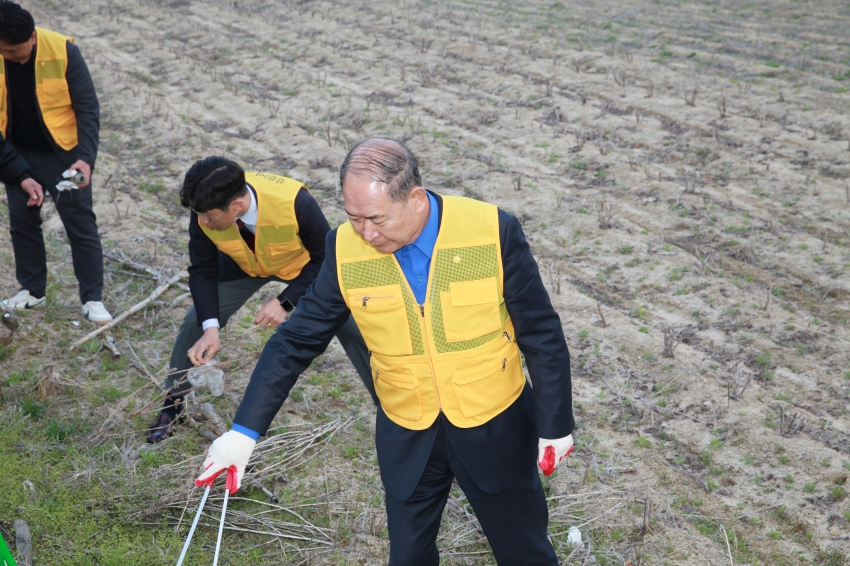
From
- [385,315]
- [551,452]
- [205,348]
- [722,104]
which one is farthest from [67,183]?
[722,104]

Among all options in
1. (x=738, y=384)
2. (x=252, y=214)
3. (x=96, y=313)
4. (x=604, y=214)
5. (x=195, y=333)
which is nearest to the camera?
(x=252, y=214)

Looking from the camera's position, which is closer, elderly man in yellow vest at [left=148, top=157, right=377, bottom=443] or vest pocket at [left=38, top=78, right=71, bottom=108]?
elderly man in yellow vest at [left=148, top=157, right=377, bottom=443]

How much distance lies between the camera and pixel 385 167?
232 centimetres

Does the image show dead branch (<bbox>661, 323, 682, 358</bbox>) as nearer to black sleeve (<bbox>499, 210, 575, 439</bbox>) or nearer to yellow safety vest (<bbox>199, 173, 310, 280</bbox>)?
yellow safety vest (<bbox>199, 173, 310, 280</bbox>)

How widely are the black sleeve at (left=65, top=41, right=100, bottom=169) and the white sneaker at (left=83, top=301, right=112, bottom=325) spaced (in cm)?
92

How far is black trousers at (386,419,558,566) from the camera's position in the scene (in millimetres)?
2619

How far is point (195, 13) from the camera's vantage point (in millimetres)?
13414

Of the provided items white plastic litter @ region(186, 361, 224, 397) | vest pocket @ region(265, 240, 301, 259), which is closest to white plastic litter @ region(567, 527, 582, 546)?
vest pocket @ region(265, 240, 301, 259)

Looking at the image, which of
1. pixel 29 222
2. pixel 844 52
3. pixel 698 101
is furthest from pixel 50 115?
pixel 844 52

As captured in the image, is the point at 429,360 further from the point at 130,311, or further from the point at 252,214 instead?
the point at 130,311

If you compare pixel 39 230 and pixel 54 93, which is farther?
pixel 39 230

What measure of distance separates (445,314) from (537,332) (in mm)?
303

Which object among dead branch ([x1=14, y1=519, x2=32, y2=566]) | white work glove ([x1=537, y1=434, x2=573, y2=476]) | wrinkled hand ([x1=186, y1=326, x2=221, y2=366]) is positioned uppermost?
white work glove ([x1=537, y1=434, x2=573, y2=476])

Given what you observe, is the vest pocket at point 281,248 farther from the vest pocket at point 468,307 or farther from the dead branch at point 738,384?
the dead branch at point 738,384
